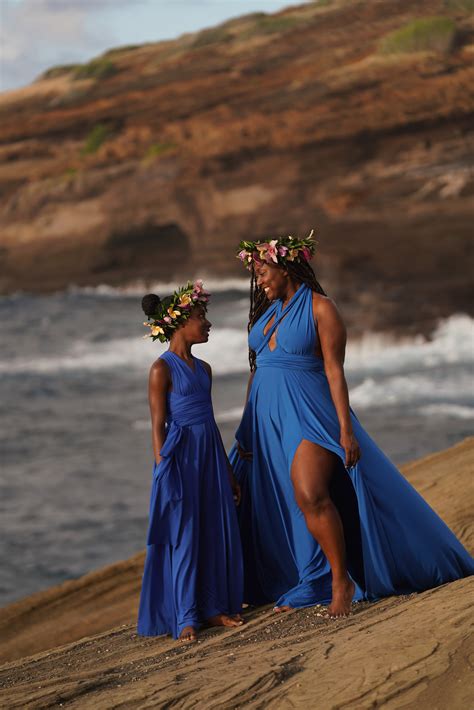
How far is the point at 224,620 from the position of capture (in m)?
4.09

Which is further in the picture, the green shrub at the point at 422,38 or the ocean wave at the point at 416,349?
the green shrub at the point at 422,38

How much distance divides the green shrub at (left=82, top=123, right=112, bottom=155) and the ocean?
13.3 ft

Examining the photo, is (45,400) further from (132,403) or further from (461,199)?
(461,199)

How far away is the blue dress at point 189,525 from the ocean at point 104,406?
4424 millimetres

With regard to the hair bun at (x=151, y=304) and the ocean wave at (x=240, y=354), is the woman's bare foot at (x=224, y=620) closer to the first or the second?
the hair bun at (x=151, y=304)

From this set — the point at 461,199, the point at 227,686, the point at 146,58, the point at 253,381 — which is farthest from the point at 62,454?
the point at 146,58

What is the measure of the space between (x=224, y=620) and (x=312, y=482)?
613 mm

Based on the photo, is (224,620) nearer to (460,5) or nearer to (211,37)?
(460,5)

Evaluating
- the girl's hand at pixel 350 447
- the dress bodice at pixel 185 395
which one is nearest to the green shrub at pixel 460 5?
the dress bodice at pixel 185 395

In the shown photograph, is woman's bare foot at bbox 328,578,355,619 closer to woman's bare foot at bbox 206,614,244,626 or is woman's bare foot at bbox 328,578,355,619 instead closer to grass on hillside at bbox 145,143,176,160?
woman's bare foot at bbox 206,614,244,626

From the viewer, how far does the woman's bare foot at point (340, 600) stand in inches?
156

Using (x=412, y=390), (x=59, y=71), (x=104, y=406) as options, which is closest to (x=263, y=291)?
(x=412, y=390)

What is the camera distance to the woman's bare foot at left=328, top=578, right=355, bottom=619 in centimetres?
396

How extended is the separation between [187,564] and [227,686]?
3.09 ft
